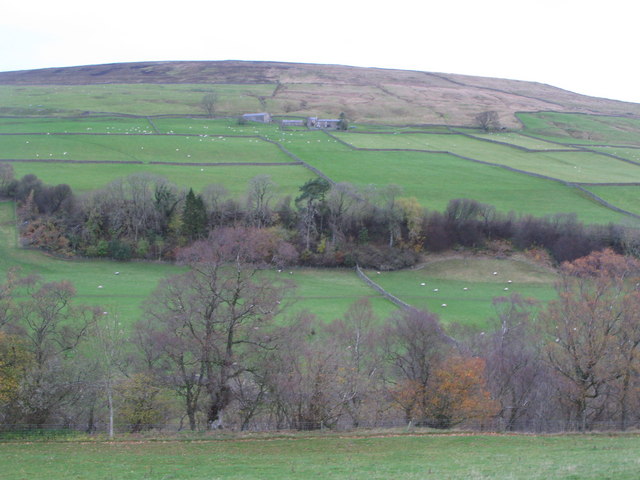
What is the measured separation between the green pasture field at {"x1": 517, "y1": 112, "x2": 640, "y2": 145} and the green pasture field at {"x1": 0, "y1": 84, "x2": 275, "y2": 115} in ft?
256

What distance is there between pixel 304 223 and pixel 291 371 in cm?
3767

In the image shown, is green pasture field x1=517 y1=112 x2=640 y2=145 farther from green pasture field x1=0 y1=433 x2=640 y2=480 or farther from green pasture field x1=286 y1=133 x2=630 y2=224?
green pasture field x1=0 y1=433 x2=640 y2=480

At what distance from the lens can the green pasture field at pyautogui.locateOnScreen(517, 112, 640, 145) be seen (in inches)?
5295

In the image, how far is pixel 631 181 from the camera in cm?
8438

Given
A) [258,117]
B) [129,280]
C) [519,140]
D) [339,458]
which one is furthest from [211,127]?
[339,458]

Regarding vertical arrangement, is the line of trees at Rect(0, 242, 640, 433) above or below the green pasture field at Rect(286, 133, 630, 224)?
below

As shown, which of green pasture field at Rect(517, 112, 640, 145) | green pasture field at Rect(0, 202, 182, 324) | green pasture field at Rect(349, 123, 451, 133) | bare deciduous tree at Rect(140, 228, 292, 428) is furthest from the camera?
green pasture field at Rect(517, 112, 640, 145)

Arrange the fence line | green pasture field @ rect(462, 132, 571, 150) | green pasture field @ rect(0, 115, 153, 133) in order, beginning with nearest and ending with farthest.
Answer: the fence line < green pasture field @ rect(0, 115, 153, 133) < green pasture field @ rect(462, 132, 571, 150)

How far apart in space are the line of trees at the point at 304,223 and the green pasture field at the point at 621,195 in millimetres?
13110

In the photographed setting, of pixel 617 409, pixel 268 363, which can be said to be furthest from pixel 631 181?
pixel 268 363

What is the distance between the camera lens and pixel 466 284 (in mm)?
57656

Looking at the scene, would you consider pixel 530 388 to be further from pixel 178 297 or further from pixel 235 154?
pixel 235 154

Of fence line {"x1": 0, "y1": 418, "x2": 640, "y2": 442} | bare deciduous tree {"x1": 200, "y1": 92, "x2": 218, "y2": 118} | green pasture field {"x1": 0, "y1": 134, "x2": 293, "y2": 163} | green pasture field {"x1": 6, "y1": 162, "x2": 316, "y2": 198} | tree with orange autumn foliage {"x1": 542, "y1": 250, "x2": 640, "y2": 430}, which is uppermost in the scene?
bare deciduous tree {"x1": 200, "y1": 92, "x2": 218, "y2": 118}

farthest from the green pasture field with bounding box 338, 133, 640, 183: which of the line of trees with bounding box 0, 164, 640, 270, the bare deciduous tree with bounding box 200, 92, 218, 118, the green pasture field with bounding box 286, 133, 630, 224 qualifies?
the bare deciduous tree with bounding box 200, 92, 218, 118
